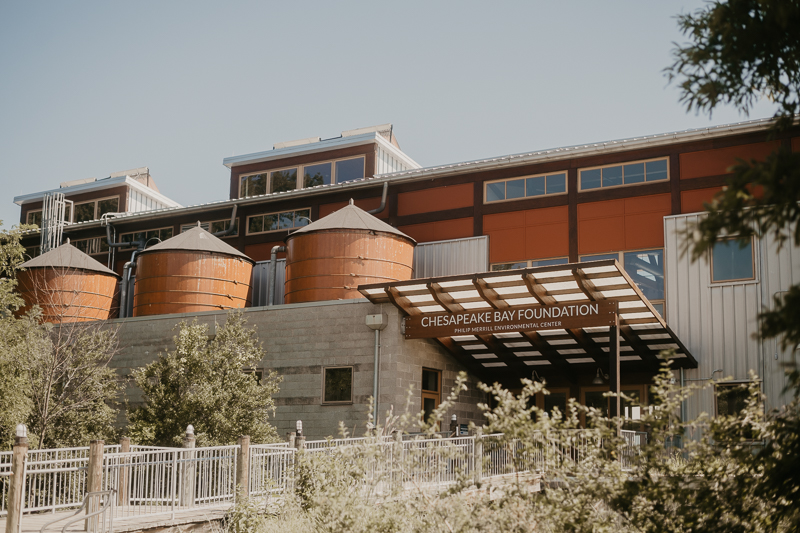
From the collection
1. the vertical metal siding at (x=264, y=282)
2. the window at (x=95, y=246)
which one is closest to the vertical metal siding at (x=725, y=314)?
the vertical metal siding at (x=264, y=282)

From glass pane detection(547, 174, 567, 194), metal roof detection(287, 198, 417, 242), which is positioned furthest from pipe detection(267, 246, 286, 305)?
glass pane detection(547, 174, 567, 194)

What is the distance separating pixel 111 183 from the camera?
132 ft

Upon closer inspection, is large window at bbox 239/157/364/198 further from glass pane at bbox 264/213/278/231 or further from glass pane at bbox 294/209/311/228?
glass pane at bbox 294/209/311/228

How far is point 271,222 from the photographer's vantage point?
29516 millimetres

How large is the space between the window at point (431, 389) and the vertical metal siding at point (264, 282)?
7019mm

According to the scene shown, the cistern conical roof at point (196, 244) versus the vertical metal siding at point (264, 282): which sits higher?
the cistern conical roof at point (196, 244)

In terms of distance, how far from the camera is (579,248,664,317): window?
22109 millimetres

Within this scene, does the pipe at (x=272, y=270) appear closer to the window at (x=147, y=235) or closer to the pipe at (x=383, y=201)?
the pipe at (x=383, y=201)

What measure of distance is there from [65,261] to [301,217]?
821cm

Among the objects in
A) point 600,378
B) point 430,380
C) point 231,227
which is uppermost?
point 231,227

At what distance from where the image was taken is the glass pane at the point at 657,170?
2278cm

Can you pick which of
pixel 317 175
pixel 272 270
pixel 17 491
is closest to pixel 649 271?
pixel 272 270

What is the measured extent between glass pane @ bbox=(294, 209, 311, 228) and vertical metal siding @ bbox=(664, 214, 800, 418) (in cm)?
1259

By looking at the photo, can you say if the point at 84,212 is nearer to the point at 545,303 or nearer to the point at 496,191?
the point at 496,191
